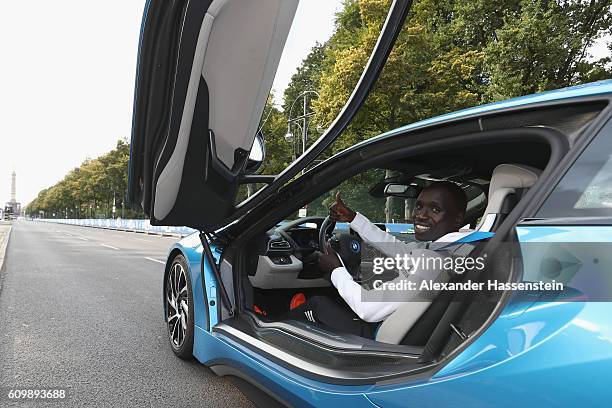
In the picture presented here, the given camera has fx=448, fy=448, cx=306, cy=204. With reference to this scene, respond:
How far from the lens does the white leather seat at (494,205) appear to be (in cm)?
152

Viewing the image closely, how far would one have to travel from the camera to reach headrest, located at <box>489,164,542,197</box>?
151 cm

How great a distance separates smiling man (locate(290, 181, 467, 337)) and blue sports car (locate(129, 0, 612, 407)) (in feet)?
0.35

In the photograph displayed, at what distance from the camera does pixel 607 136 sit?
1170 mm

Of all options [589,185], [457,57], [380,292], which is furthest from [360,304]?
[457,57]

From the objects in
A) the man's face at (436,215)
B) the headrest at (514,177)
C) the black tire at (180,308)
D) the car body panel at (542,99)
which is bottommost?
the black tire at (180,308)

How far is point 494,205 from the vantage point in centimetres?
156

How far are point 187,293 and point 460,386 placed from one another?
231 cm

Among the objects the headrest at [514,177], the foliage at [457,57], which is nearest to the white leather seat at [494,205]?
the headrest at [514,177]

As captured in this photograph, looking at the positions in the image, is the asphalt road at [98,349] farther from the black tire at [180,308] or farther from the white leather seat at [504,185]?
the white leather seat at [504,185]

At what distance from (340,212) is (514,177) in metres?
1.01

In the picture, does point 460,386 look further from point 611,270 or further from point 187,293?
point 187,293

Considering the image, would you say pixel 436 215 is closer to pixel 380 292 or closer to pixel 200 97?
pixel 380 292

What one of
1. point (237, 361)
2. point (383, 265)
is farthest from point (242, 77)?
point (237, 361)

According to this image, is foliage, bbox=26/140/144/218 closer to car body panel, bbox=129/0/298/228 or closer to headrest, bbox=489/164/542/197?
car body panel, bbox=129/0/298/228
